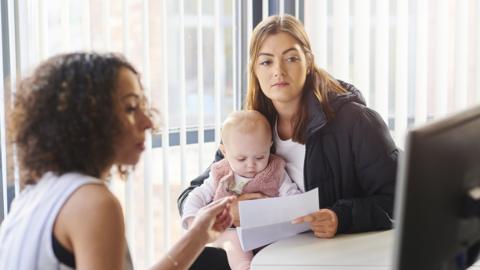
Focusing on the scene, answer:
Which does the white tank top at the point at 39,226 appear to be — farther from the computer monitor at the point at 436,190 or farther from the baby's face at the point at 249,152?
the baby's face at the point at 249,152

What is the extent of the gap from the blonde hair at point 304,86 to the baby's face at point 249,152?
0.12m

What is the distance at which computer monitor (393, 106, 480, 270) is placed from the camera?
44.9 inches

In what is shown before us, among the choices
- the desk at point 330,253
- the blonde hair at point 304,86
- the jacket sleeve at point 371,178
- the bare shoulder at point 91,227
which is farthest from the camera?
the blonde hair at point 304,86

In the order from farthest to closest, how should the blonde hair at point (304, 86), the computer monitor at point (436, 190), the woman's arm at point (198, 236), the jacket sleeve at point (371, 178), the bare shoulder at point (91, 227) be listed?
the blonde hair at point (304, 86), the jacket sleeve at point (371, 178), the woman's arm at point (198, 236), the bare shoulder at point (91, 227), the computer monitor at point (436, 190)

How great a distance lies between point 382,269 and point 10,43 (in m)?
1.59

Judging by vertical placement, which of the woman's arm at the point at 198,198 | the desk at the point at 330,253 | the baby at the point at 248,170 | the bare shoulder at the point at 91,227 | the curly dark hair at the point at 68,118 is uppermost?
the curly dark hair at the point at 68,118

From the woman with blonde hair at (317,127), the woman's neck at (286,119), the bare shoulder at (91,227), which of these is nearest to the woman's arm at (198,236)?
the bare shoulder at (91,227)

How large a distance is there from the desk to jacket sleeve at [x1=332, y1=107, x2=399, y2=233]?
0.13 ft

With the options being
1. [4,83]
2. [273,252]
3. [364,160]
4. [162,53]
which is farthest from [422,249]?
[162,53]

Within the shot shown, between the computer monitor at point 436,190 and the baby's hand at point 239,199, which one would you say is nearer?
the computer monitor at point 436,190

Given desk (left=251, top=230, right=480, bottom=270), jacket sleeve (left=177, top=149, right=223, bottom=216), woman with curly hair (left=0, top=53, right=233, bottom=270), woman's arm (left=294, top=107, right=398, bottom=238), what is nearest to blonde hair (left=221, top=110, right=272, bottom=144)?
jacket sleeve (left=177, top=149, right=223, bottom=216)

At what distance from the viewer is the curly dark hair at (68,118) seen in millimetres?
1502

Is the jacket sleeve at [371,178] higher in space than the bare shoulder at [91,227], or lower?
lower

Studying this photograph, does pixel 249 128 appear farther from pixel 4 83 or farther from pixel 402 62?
pixel 402 62
